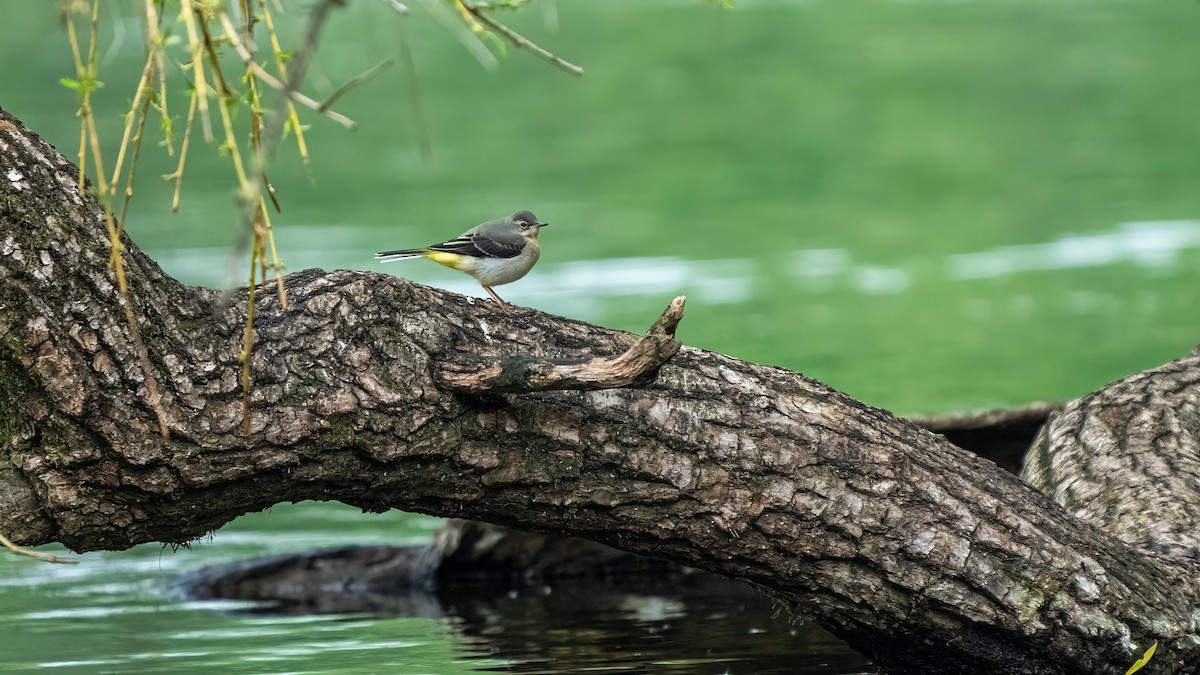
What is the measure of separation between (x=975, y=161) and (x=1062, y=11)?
9.26m

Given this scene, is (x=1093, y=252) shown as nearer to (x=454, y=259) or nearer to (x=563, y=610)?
(x=563, y=610)

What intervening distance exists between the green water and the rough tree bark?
1.41 metres

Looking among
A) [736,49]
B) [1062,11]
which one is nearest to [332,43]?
[736,49]

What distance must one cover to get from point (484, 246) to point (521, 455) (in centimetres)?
187

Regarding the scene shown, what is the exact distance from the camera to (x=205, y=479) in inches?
183

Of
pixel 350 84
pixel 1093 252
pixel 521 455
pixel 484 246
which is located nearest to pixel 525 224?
pixel 484 246

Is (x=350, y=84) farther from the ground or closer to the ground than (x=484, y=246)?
closer to the ground

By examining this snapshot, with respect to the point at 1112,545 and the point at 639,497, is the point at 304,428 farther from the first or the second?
the point at 1112,545

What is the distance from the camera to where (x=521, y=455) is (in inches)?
196

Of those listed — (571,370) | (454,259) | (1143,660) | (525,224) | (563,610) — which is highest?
(525,224)

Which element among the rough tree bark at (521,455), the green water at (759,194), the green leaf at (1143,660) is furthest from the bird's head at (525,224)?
the green leaf at (1143,660)

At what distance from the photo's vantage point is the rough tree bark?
453 cm

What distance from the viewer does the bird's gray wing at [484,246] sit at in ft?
22.0

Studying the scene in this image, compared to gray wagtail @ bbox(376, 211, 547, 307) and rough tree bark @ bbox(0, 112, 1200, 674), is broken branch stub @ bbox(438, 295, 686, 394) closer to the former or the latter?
rough tree bark @ bbox(0, 112, 1200, 674)
